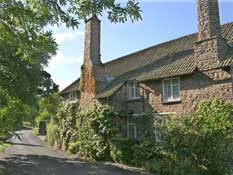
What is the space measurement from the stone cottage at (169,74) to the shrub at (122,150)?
5.63 ft

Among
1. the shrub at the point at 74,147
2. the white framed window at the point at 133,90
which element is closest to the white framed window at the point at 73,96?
the shrub at the point at 74,147

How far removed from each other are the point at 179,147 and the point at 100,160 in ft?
27.7

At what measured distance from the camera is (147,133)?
22734 millimetres

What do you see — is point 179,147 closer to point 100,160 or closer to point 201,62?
point 201,62

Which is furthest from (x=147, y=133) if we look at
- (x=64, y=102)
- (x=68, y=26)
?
(x=68, y=26)

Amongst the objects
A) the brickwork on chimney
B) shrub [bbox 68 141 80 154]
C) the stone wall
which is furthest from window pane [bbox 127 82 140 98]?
shrub [bbox 68 141 80 154]

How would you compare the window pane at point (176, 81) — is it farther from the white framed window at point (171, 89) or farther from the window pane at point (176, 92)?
the window pane at point (176, 92)

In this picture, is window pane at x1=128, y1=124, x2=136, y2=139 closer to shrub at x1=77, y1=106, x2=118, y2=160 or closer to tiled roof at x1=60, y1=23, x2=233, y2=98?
shrub at x1=77, y1=106, x2=118, y2=160

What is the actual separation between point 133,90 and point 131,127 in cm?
288

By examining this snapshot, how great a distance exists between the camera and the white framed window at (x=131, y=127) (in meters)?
24.4

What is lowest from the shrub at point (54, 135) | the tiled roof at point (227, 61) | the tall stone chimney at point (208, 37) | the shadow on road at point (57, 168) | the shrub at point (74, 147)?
the shadow on road at point (57, 168)

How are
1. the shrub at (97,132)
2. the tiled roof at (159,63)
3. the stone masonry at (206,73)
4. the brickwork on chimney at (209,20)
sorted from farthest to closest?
A: the shrub at (97,132)
the tiled roof at (159,63)
the brickwork on chimney at (209,20)
the stone masonry at (206,73)

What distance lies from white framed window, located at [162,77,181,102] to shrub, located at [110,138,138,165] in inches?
151

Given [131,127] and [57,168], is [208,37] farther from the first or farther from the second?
[57,168]
